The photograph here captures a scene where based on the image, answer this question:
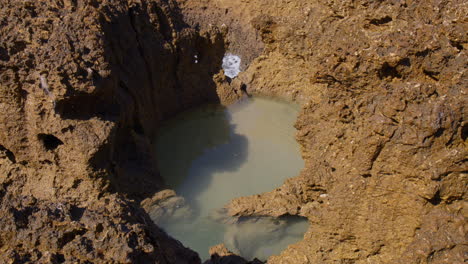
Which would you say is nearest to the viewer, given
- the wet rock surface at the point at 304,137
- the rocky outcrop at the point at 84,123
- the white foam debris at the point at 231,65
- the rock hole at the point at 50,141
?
the rocky outcrop at the point at 84,123

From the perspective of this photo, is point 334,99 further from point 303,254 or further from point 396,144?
point 303,254

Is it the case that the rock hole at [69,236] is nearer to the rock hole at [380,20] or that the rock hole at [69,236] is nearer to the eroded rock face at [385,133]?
the eroded rock face at [385,133]

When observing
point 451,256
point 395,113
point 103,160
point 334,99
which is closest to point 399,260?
point 451,256

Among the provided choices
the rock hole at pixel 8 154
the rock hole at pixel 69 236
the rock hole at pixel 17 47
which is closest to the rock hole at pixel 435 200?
the rock hole at pixel 69 236

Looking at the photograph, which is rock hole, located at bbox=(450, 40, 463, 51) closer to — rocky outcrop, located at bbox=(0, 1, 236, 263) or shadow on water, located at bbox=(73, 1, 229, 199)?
rocky outcrop, located at bbox=(0, 1, 236, 263)

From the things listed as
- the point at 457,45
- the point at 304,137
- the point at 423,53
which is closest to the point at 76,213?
the point at 304,137

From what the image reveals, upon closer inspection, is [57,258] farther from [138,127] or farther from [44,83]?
[138,127]

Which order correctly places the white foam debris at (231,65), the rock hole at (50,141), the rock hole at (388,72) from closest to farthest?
1. the rock hole at (388,72)
2. the rock hole at (50,141)
3. the white foam debris at (231,65)
